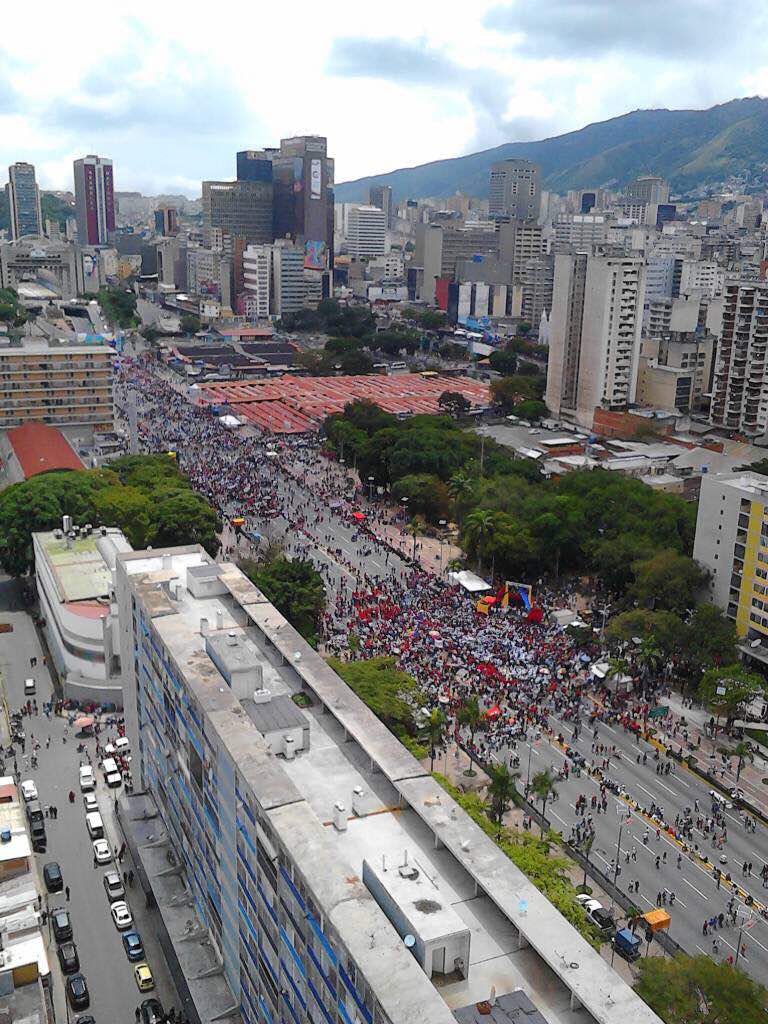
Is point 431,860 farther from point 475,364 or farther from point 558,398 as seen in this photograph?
point 475,364

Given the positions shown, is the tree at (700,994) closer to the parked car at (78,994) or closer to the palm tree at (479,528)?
the parked car at (78,994)

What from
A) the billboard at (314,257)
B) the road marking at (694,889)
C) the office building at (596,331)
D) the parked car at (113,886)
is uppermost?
the billboard at (314,257)

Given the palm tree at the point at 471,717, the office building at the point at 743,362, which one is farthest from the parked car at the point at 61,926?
the office building at the point at 743,362


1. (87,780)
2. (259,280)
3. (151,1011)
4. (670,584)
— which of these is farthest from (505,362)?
(151,1011)

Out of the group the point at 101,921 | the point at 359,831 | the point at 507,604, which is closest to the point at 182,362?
the point at 507,604

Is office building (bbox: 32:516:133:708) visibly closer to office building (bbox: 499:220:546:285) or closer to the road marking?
the road marking

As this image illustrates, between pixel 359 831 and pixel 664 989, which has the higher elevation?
pixel 359 831
